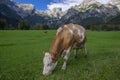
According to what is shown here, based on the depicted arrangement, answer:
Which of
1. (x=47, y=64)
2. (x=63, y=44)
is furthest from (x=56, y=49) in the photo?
(x=47, y=64)

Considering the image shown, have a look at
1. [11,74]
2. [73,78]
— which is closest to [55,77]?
[73,78]

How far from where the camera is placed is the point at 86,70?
1636cm

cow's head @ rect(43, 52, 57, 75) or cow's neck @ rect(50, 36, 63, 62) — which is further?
cow's neck @ rect(50, 36, 63, 62)

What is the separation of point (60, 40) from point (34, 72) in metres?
2.99

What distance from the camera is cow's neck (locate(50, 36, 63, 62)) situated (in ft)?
52.4

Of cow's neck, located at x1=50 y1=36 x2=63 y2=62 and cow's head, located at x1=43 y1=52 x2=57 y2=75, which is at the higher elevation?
cow's neck, located at x1=50 y1=36 x2=63 y2=62

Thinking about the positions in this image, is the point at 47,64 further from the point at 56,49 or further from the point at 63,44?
the point at 63,44

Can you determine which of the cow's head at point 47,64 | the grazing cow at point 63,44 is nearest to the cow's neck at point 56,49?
the grazing cow at point 63,44

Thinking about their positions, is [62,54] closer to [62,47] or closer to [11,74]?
[62,47]

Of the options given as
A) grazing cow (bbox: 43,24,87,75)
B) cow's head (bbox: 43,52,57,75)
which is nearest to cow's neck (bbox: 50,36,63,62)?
grazing cow (bbox: 43,24,87,75)

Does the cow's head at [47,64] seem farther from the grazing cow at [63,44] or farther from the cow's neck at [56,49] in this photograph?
the cow's neck at [56,49]

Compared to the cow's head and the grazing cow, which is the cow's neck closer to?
the grazing cow

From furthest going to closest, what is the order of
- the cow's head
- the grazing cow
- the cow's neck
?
the cow's neck → the grazing cow → the cow's head

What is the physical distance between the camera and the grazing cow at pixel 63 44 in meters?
15.4
